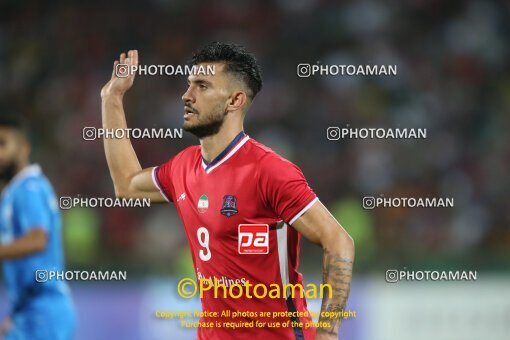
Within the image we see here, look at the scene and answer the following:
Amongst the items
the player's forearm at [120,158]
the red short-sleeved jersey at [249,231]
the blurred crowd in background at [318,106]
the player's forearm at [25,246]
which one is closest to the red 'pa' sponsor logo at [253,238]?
the red short-sleeved jersey at [249,231]

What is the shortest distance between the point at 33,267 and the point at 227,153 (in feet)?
4.66

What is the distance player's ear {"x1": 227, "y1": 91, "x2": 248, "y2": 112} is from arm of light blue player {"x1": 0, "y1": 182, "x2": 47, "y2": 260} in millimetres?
1270

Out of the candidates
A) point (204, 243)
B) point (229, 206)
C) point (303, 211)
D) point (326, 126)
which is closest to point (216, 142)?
point (229, 206)

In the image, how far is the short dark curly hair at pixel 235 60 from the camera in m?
3.47

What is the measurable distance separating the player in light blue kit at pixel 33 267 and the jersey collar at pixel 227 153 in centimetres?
114

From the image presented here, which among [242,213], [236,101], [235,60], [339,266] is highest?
[235,60]

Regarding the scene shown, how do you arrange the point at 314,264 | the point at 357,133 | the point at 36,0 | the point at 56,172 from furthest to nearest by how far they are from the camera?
the point at 36,0
the point at 56,172
the point at 357,133
the point at 314,264

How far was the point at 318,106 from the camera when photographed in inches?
331

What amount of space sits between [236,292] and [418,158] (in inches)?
197

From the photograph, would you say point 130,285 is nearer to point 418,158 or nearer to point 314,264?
point 314,264

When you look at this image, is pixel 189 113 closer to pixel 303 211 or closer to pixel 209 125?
pixel 209 125

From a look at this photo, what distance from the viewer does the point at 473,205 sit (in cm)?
773

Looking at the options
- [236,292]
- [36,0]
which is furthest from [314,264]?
[36,0]

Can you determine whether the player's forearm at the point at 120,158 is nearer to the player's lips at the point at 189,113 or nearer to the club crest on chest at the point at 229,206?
the player's lips at the point at 189,113
